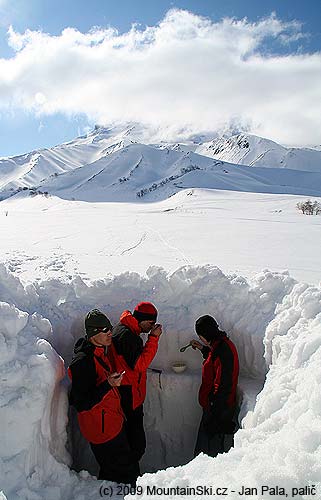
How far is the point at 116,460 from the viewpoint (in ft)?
11.6

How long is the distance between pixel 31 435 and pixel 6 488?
38 cm

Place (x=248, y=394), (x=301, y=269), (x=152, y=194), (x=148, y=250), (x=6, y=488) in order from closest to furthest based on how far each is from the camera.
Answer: (x=6, y=488)
(x=248, y=394)
(x=301, y=269)
(x=148, y=250)
(x=152, y=194)

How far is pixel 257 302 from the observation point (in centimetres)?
452

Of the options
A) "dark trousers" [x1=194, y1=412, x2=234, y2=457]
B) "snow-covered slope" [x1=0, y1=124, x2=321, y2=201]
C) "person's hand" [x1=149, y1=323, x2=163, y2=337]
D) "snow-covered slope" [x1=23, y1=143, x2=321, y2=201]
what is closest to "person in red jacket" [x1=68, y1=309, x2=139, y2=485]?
"person's hand" [x1=149, y1=323, x2=163, y2=337]

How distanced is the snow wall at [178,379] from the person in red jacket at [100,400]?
10.1 inches

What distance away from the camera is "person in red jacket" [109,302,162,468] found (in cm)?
374

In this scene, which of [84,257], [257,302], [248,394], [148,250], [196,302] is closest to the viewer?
[248,394]

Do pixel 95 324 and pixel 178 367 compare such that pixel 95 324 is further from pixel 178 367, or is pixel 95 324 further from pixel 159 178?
pixel 159 178

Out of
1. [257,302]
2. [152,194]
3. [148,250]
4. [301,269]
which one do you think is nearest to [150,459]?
[257,302]

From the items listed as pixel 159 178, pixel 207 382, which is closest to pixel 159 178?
pixel 159 178

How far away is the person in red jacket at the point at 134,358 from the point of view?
374cm

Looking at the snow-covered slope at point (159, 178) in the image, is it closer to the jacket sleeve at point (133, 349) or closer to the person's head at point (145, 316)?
the person's head at point (145, 316)

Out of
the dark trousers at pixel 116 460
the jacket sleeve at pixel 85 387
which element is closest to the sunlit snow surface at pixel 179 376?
the dark trousers at pixel 116 460

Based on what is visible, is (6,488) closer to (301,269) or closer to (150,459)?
(150,459)
